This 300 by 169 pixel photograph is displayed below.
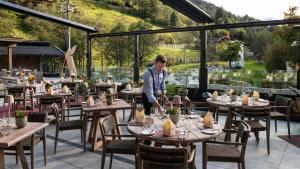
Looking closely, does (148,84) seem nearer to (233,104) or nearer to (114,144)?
(114,144)

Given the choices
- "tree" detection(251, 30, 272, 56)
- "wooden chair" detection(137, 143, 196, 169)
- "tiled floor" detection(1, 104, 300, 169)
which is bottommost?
"tiled floor" detection(1, 104, 300, 169)

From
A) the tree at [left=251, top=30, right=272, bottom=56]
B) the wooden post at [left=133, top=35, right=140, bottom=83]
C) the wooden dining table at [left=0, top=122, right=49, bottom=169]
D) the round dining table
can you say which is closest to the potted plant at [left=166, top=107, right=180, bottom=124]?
the round dining table

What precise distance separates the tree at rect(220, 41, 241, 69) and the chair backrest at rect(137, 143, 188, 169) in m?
8.91

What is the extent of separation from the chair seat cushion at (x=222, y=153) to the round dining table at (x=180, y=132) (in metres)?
0.29

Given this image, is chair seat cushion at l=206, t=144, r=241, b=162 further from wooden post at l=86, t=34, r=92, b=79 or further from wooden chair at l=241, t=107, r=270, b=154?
wooden post at l=86, t=34, r=92, b=79

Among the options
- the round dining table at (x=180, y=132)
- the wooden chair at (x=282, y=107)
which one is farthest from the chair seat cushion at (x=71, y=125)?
the wooden chair at (x=282, y=107)

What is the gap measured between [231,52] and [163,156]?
9.31 meters

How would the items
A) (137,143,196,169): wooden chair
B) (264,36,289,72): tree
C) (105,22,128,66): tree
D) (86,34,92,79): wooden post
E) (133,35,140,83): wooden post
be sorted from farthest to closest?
1. (105,22,128,66): tree
2. (86,34,92,79): wooden post
3. (133,35,140,83): wooden post
4. (264,36,289,72): tree
5. (137,143,196,169): wooden chair

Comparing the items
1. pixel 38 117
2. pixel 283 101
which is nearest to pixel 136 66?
pixel 283 101

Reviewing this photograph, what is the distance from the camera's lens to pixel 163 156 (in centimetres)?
309

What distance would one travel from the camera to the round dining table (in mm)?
3447

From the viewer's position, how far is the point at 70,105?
8.15 meters

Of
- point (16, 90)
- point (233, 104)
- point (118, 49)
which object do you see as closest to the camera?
point (233, 104)

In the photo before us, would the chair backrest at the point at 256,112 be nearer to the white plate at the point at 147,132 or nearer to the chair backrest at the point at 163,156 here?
the white plate at the point at 147,132
